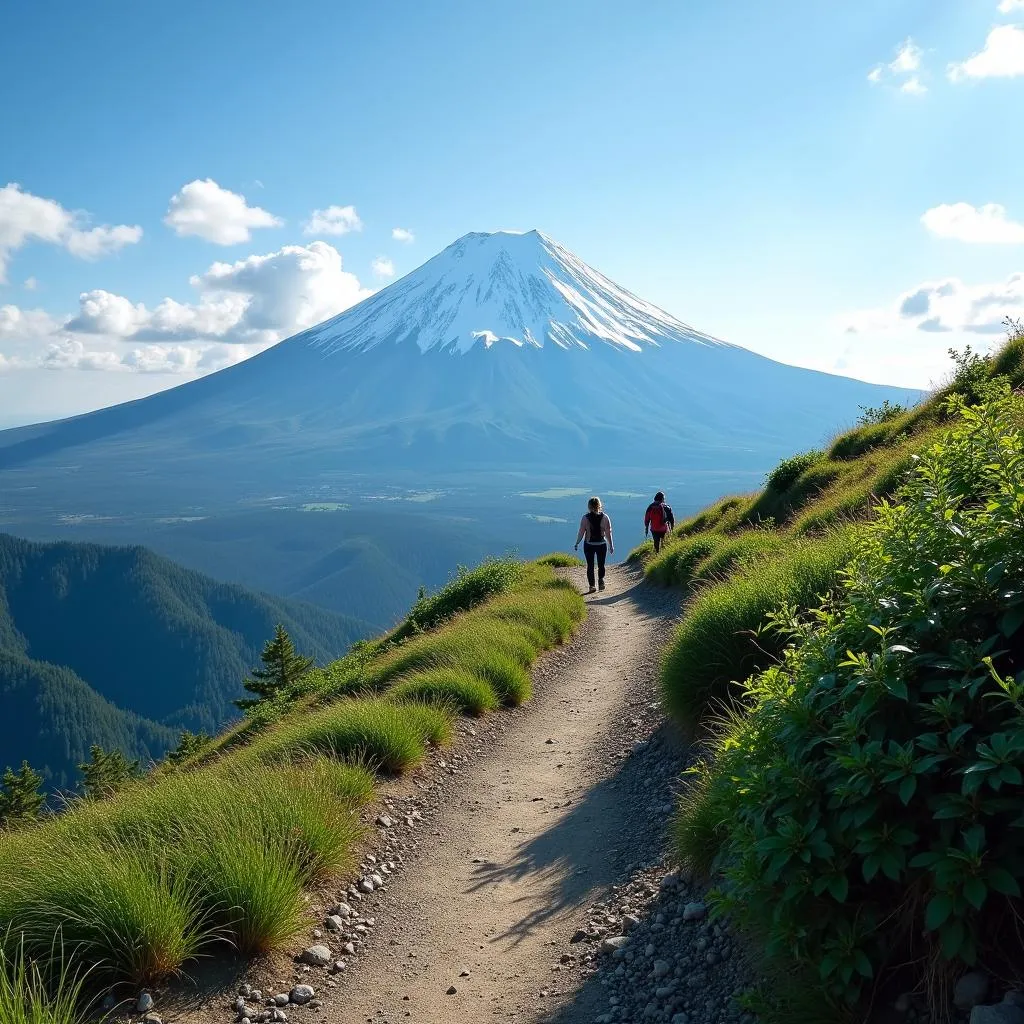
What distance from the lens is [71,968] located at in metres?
3.96

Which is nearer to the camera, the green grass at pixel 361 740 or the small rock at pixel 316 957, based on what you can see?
the small rock at pixel 316 957

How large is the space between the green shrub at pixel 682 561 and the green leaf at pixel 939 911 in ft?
43.6

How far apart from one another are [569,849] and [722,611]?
2.67m

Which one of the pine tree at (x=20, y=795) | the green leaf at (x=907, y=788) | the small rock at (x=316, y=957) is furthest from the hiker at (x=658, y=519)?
the pine tree at (x=20, y=795)

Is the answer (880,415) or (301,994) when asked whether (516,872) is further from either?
(880,415)

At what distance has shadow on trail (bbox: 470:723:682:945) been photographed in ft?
17.0

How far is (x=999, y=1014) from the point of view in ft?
7.80

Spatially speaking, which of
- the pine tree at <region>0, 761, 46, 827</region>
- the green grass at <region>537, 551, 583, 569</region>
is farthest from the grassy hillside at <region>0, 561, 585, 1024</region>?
the pine tree at <region>0, 761, 46, 827</region>

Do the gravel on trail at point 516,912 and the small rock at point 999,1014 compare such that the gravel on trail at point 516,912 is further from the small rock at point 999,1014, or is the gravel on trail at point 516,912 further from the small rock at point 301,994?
the small rock at point 999,1014

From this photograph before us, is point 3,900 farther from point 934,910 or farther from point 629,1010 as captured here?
point 934,910

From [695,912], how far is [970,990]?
190cm

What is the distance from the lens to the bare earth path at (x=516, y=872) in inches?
168

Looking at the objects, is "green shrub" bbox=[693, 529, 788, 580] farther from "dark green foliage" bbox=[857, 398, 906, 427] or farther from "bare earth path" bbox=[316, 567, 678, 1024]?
"dark green foliage" bbox=[857, 398, 906, 427]

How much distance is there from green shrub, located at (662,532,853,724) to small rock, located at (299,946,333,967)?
367 centimetres
